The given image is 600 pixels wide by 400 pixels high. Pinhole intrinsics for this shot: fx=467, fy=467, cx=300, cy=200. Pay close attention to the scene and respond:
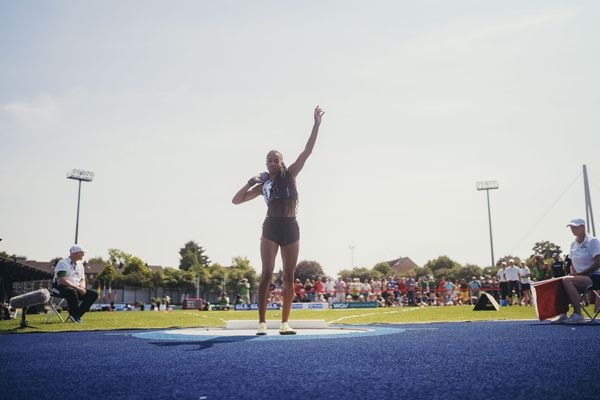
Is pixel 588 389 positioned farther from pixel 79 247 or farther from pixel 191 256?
pixel 191 256

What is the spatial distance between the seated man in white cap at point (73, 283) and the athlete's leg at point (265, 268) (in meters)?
4.59

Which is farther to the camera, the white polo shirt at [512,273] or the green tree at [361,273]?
the green tree at [361,273]

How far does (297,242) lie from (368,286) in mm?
23195

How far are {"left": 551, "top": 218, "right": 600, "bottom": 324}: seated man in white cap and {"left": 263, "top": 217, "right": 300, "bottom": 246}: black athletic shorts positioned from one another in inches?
167

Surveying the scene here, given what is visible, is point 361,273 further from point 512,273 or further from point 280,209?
point 280,209

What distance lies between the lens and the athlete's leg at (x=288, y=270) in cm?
525

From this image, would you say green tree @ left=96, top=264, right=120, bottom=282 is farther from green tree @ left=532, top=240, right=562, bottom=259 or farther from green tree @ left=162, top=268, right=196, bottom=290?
green tree @ left=532, top=240, right=562, bottom=259

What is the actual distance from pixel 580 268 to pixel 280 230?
4.66 meters

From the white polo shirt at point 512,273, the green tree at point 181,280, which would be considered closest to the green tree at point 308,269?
the green tree at point 181,280

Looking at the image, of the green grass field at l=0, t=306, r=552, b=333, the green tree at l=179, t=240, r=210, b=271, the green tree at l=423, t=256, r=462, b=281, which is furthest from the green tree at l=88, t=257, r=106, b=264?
the green grass field at l=0, t=306, r=552, b=333

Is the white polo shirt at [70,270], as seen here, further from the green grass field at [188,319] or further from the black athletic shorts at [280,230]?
the black athletic shorts at [280,230]

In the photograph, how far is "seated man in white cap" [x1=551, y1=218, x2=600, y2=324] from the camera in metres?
6.56

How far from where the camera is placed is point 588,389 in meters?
1.81

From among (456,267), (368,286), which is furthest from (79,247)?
(456,267)
